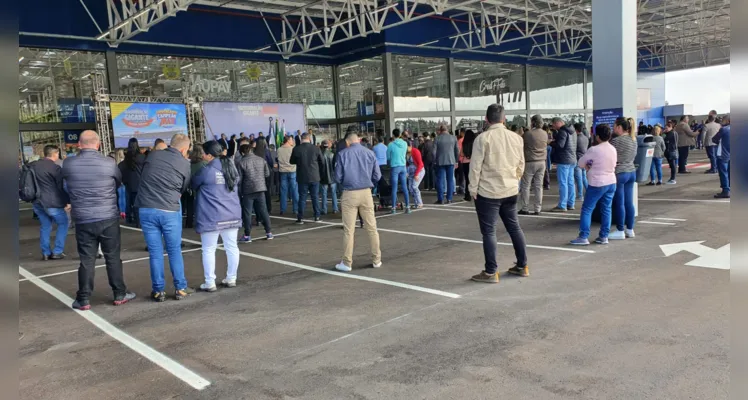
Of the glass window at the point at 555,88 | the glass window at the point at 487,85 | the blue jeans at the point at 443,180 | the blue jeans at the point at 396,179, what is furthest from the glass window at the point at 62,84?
the glass window at the point at 555,88

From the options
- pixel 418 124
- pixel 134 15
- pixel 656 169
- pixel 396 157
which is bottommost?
pixel 656 169

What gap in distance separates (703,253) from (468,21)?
18616 mm

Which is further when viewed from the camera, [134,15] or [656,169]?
[134,15]

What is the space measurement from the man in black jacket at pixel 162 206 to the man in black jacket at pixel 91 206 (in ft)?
0.99

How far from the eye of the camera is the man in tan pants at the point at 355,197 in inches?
247

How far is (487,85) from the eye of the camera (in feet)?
82.0

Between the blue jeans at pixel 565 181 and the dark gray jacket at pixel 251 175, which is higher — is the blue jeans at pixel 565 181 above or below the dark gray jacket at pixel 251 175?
below

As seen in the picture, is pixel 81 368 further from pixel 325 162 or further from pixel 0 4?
pixel 325 162

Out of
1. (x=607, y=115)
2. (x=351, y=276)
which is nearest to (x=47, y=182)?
(x=351, y=276)

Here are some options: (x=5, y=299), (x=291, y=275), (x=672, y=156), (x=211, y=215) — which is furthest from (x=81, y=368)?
(x=672, y=156)

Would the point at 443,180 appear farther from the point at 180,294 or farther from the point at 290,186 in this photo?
the point at 180,294

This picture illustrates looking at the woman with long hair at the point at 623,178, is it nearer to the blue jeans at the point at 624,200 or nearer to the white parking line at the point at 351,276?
the blue jeans at the point at 624,200

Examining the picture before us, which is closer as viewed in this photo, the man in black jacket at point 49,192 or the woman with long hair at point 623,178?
the woman with long hair at point 623,178

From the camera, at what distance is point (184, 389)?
342cm
